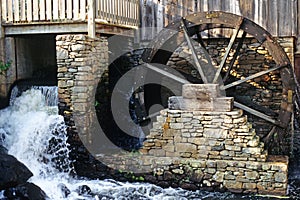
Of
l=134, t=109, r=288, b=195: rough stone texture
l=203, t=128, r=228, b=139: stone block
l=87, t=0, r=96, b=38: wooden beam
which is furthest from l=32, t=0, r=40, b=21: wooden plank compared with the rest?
l=203, t=128, r=228, b=139: stone block

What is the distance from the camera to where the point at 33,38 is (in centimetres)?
887

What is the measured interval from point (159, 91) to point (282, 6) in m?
2.73

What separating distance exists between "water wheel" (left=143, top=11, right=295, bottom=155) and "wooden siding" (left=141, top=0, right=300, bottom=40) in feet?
1.24

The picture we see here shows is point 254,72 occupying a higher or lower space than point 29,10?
lower

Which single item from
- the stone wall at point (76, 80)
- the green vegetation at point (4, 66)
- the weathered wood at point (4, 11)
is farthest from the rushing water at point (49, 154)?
the weathered wood at point (4, 11)

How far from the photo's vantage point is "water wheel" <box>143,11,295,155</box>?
6848 millimetres

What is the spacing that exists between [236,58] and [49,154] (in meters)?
3.75

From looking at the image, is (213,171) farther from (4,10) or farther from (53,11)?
(4,10)

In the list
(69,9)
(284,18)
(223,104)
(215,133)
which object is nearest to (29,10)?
(69,9)

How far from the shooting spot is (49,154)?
6.88m

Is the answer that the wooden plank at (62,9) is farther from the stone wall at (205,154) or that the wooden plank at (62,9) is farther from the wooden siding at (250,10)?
the stone wall at (205,154)

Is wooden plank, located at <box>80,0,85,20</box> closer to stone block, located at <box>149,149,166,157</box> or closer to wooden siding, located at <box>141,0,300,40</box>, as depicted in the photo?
wooden siding, located at <box>141,0,300,40</box>

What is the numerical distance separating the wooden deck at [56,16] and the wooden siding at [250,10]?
3.44ft

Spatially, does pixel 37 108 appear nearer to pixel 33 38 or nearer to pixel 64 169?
Answer: pixel 64 169
